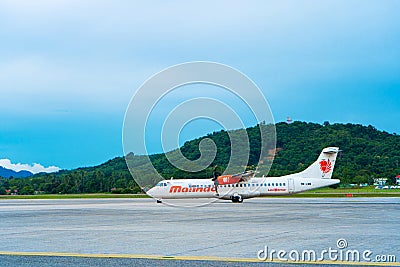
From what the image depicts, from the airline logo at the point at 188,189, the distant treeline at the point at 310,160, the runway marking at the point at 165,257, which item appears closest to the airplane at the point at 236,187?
the airline logo at the point at 188,189

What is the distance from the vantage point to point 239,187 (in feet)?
151

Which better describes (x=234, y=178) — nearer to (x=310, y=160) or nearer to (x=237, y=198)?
(x=237, y=198)

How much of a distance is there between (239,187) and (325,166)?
849 centimetres

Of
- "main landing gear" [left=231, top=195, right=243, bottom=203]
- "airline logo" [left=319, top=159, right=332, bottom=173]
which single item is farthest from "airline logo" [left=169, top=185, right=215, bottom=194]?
"airline logo" [left=319, top=159, right=332, bottom=173]

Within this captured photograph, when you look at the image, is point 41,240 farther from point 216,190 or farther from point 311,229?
point 216,190

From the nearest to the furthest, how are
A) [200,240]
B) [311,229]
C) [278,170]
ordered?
[200,240] < [311,229] < [278,170]

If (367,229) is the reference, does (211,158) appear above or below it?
above

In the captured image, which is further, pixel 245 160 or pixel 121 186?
pixel 121 186

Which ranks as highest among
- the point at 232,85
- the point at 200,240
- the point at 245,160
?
the point at 232,85

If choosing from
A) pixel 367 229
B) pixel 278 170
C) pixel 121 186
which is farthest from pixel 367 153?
pixel 367 229

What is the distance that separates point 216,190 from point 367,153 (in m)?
67.4

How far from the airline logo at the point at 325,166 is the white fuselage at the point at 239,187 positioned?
1.22m

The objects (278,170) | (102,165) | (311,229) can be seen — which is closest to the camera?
(311,229)

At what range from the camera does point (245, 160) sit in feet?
155
